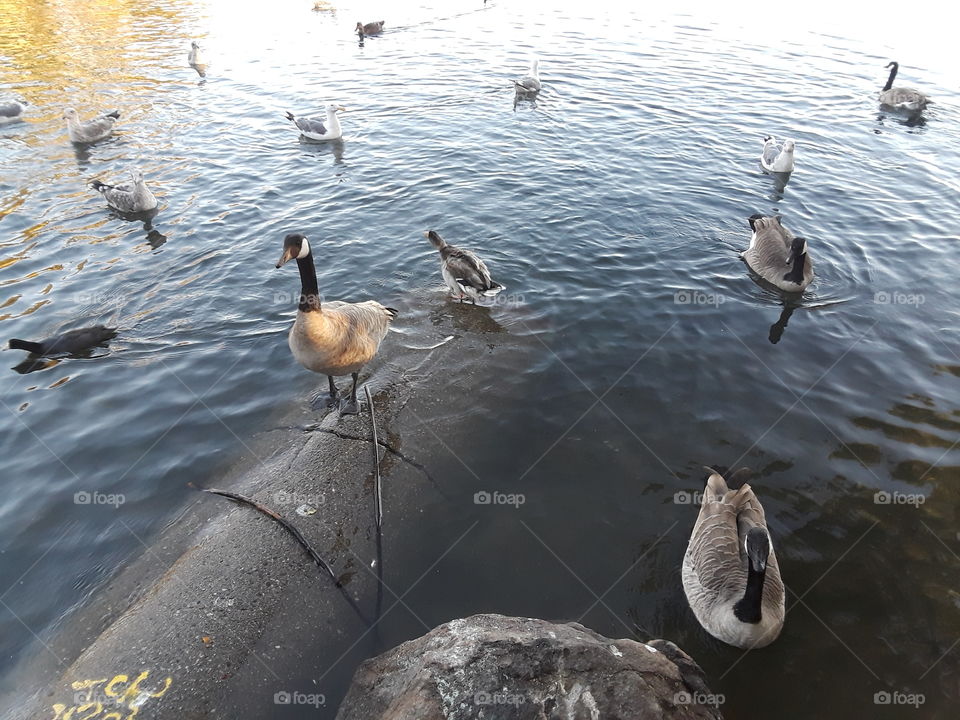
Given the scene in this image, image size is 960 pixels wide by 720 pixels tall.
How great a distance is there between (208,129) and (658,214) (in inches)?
589

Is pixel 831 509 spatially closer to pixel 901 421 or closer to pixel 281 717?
pixel 901 421

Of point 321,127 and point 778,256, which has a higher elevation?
point 321,127

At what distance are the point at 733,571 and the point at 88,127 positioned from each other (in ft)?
68.7

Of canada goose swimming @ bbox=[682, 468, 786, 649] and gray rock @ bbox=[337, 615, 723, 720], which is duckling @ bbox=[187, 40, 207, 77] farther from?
gray rock @ bbox=[337, 615, 723, 720]

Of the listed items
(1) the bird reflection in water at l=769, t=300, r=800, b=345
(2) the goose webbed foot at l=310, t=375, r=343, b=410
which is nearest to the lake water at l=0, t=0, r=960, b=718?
(1) the bird reflection in water at l=769, t=300, r=800, b=345

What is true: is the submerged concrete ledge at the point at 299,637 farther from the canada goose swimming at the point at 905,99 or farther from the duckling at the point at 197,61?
A: the duckling at the point at 197,61

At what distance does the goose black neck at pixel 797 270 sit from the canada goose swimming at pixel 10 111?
23723mm

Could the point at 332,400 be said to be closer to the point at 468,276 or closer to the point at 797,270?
the point at 468,276

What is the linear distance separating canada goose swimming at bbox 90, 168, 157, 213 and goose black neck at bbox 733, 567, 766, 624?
14683mm


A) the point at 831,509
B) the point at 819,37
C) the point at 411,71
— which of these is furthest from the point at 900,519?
the point at 819,37

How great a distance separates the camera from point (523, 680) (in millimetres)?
3846

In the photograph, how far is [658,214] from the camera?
43.1 feet

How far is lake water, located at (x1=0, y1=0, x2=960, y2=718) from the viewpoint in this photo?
5887mm

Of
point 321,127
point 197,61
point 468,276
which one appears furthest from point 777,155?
point 197,61
